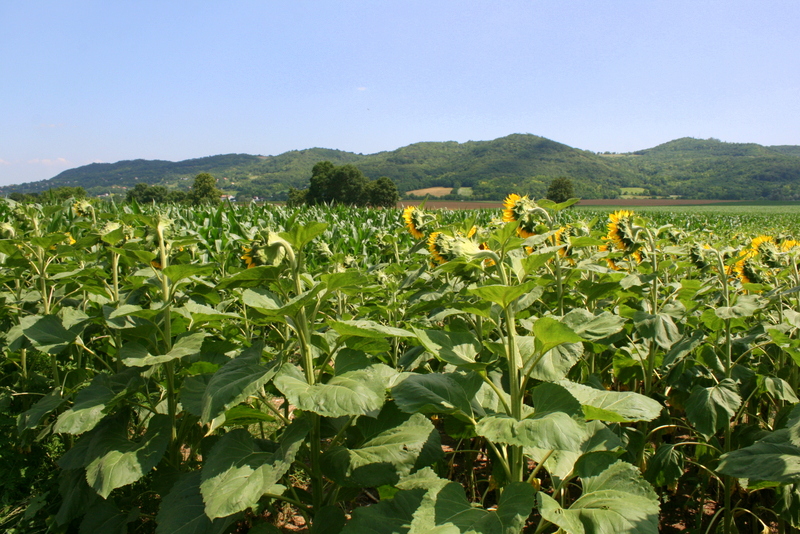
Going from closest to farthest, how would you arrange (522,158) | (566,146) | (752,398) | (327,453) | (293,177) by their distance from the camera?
(327,453) < (752,398) < (293,177) < (522,158) < (566,146)

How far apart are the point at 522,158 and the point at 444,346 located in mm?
118573

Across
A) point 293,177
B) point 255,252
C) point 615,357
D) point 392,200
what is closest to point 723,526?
point 615,357

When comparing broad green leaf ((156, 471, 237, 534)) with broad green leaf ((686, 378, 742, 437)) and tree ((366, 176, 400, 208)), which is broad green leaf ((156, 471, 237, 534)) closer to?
broad green leaf ((686, 378, 742, 437))

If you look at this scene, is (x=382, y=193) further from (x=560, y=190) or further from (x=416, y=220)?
(x=416, y=220)

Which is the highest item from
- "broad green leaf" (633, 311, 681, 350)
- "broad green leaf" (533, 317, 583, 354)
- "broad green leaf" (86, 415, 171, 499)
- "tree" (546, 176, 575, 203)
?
"tree" (546, 176, 575, 203)

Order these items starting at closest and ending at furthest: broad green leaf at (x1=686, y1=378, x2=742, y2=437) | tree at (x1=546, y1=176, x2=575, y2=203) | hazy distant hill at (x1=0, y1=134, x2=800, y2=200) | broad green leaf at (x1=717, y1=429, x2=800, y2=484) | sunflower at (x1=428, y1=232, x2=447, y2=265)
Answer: broad green leaf at (x1=717, y1=429, x2=800, y2=484)
broad green leaf at (x1=686, y1=378, x2=742, y2=437)
sunflower at (x1=428, y1=232, x2=447, y2=265)
tree at (x1=546, y1=176, x2=575, y2=203)
hazy distant hill at (x1=0, y1=134, x2=800, y2=200)

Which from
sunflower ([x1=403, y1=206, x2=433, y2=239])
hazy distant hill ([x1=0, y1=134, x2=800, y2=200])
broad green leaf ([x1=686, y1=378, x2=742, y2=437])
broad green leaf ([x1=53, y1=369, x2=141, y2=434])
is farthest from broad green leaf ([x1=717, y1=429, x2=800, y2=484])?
hazy distant hill ([x1=0, y1=134, x2=800, y2=200])

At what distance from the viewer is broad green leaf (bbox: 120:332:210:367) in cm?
139

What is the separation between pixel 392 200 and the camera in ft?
145

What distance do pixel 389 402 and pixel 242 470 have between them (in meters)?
0.45

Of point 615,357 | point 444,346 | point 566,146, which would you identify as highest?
point 566,146

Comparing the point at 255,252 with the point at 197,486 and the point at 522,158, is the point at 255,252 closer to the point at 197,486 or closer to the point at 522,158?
the point at 197,486

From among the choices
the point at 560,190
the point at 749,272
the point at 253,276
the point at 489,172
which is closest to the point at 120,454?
the point at 253,276

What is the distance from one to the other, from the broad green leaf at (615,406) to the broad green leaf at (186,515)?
101 cm
